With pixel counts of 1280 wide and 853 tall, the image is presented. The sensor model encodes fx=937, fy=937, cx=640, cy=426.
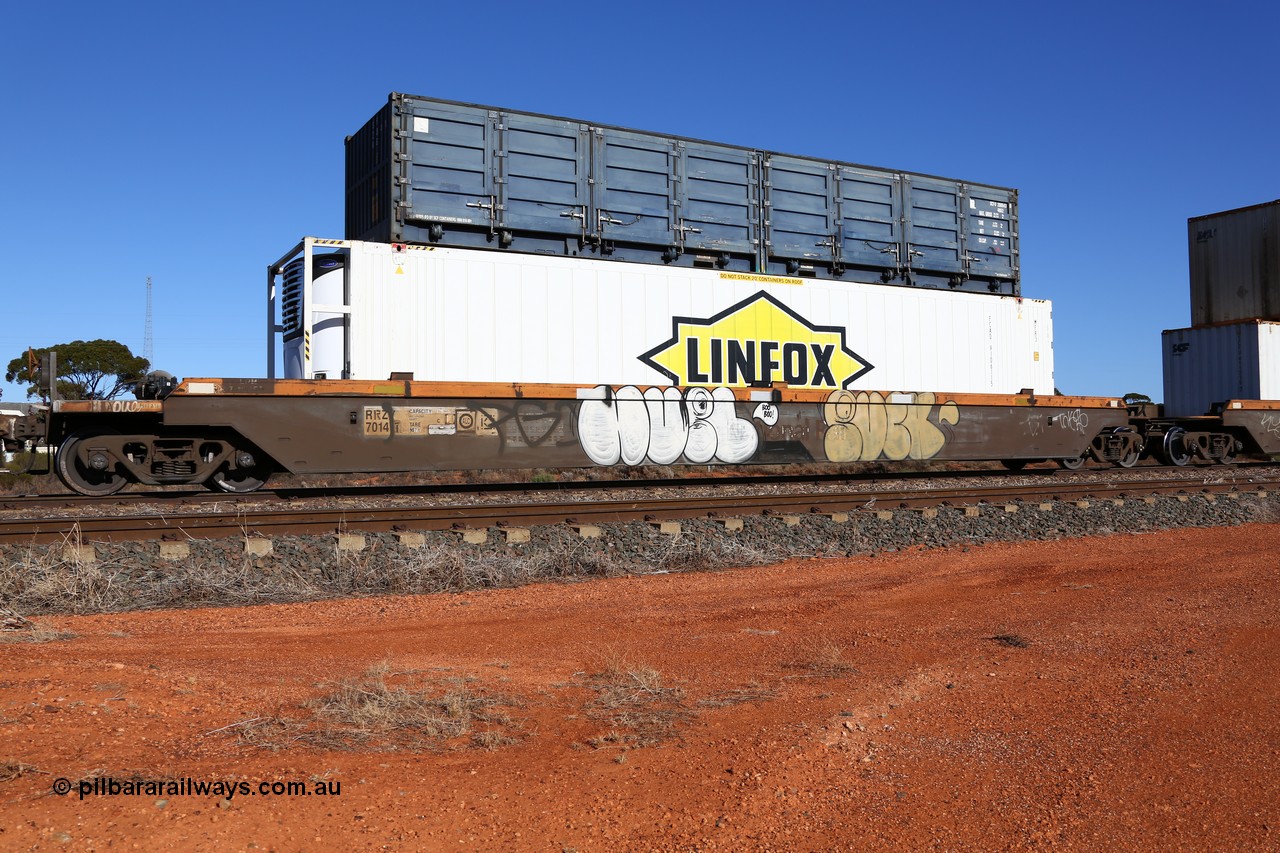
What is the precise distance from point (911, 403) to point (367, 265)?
8946 millimetres

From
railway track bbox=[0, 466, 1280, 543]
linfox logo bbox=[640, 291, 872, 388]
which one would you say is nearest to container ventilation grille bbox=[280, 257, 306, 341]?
railway track bbox=[0, 466, 1280, 543]

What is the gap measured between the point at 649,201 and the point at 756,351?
2882 mm

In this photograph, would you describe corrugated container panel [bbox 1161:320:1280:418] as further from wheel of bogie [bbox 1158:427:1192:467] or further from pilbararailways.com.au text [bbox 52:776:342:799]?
pilbararailways.com.au text [bbox 52:776:342:799]

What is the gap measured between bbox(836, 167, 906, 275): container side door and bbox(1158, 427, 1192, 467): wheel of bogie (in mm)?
7378

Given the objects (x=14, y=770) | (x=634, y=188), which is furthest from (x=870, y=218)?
(x=14, y=770)

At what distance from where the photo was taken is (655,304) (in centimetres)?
1421

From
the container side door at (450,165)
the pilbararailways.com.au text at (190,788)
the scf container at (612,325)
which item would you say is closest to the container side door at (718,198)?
the scf container at (612,325)

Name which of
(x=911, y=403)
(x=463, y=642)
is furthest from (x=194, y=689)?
(x=911, y=403)

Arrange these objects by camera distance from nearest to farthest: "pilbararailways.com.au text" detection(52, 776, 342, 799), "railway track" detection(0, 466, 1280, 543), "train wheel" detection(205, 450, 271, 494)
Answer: "pilbararailways.com.au text" detection(52, 776, 342, 799), "railway track" detection(0, 466, 1280, 543), "train wheel" detection(205, 450, 271, 494)

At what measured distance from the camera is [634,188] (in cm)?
1428

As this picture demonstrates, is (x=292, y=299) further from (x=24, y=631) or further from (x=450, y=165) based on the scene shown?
(x=24, y=631)

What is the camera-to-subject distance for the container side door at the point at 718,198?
14672 millimetres

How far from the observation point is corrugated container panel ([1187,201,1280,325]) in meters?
22.4

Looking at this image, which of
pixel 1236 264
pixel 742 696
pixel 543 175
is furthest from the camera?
pixel 1236 264
